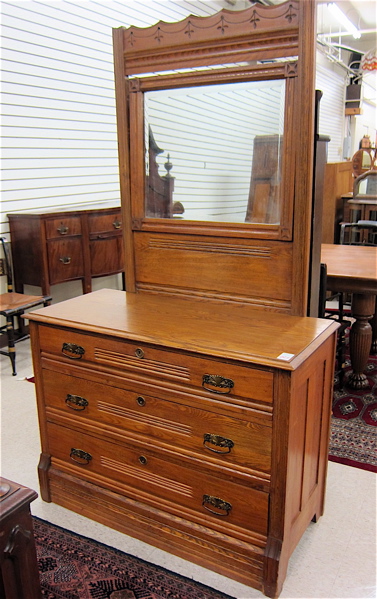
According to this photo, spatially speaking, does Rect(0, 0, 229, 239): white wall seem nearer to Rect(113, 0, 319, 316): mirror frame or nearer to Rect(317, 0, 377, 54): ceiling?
Rect(113, 0, 319, 316): mirror frame

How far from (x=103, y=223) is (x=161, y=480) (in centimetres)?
336

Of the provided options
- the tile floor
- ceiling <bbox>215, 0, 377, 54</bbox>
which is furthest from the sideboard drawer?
ceiling <bbox>215, 0, 377, 54</bbox>

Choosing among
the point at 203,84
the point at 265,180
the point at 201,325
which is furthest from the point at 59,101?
the point at 201,325

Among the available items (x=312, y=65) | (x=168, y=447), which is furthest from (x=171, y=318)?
(x=312, y=65)

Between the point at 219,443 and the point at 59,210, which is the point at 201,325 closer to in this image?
the point at 219,443

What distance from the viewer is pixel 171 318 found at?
7.21 ft

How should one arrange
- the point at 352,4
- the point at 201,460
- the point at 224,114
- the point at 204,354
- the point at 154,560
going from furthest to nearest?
the point at 352,4, the point at 224,114, the point at 154,560, the point at 201,460, the point at 204,354

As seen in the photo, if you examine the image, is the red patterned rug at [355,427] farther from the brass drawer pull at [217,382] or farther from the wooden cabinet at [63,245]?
the wooden cabinet at [63,245]

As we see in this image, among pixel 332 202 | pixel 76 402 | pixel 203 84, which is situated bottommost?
pixel 76 402

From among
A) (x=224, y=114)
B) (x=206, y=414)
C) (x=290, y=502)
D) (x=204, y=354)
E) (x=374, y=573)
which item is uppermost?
(x=224, y=114)

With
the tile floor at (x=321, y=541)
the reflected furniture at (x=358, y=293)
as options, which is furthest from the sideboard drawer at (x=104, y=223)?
the tile floor at (x=321, y=541)

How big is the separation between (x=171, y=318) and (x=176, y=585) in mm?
1061

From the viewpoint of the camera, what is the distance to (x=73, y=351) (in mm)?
2250

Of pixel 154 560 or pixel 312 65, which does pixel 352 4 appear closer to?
pixel 312 65
